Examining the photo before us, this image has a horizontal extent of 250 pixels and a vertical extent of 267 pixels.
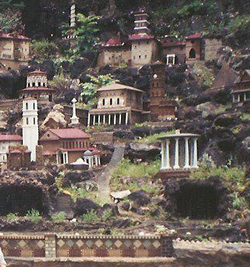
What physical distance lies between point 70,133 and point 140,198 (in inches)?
468

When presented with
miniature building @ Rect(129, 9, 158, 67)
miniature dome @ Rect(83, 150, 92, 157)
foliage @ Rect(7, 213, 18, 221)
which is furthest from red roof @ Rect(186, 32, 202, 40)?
foliage @ Rect(7, 213, 18, 221)

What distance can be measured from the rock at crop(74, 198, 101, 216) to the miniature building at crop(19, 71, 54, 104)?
18967 mm

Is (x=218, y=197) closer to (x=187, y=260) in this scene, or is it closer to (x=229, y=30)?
(x=187, y=260)

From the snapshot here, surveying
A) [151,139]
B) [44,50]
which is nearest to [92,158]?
[151,139]

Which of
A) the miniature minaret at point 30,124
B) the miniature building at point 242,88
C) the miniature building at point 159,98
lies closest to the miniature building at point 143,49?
the miniature building at point 159,98

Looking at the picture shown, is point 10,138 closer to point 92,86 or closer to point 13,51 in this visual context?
point 92,86

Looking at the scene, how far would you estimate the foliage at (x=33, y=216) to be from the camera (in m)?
44.5

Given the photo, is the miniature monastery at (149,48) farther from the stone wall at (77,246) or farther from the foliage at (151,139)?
the stone wall at (77,246)

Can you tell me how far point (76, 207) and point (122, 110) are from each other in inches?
665

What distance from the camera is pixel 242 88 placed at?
180 ft

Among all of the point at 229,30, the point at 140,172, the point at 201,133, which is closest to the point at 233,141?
the point at 201,133

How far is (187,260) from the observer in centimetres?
2667

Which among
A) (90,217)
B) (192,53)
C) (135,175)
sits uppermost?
(192,53)

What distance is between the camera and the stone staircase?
4769 cm
